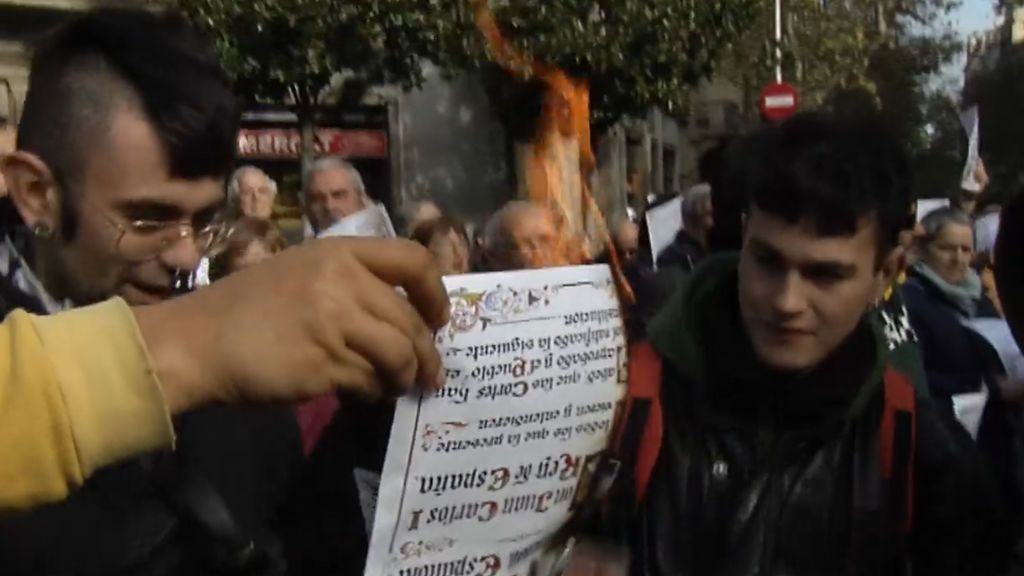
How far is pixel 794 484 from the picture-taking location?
2.34m

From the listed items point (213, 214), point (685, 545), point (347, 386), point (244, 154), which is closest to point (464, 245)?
point (685, 545)

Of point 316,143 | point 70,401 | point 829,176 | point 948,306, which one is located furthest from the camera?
point 316,143

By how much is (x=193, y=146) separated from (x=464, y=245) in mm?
4035

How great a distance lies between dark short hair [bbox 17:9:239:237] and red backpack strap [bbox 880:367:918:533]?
1.19m

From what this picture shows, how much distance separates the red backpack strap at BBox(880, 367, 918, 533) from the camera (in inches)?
91.0

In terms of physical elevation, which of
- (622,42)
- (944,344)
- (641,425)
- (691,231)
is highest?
(622,42)

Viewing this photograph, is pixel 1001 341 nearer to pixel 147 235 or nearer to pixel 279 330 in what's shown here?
pixel 147 235

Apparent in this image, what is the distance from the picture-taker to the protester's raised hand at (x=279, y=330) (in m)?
0.95

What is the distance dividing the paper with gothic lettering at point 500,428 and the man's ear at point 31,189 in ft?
1.86

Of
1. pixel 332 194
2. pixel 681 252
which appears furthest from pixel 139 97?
pixel 681 252

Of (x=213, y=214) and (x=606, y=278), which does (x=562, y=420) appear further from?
(x=213, y=214)

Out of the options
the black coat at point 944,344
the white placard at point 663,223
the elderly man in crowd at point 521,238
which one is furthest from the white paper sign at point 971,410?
the white placard at point 663,223

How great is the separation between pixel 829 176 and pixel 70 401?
1861mm

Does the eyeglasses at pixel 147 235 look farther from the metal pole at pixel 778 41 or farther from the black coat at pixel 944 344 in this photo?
the metal pole at pixel 778 41
